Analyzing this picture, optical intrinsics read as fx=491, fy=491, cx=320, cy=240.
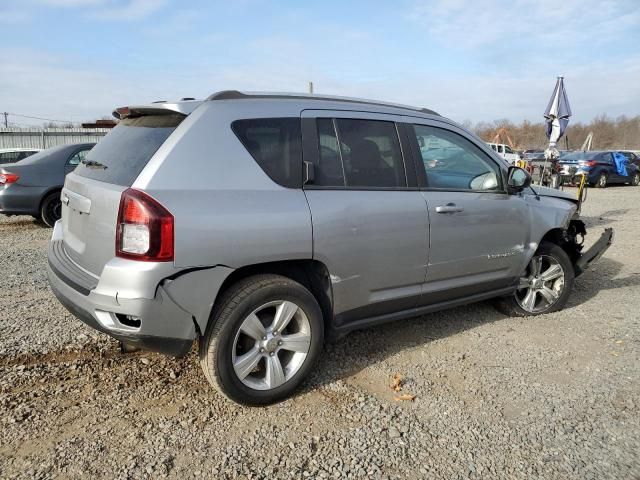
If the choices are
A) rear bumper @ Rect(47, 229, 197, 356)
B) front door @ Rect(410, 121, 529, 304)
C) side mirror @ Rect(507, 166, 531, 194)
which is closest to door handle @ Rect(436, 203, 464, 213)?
front door @ Rect(410, 121, 529, 304)

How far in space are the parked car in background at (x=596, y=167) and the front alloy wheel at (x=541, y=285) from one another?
16969 millimetres

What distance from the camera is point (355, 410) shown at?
2994 millimetres

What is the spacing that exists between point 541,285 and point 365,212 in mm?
2426

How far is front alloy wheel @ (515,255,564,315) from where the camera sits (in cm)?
464

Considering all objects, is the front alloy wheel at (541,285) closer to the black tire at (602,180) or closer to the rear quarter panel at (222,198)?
the rear quarter panel at (222,198)

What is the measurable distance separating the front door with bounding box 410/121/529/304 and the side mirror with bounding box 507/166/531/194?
71mm

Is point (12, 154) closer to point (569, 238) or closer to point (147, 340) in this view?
point (147, 340)

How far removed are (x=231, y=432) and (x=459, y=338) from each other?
2202 millimetres

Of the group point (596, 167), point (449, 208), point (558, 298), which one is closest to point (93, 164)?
point (449, 208)

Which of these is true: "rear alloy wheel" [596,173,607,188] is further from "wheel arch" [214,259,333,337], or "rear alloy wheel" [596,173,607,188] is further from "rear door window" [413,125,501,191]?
"wheel arch" [214,259,333,337]

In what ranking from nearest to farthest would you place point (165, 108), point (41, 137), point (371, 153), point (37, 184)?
point (165, 108) < point (371, 153) < point (37, 184) < point (41, 137)

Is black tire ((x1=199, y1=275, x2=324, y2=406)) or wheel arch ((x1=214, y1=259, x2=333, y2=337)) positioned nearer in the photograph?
black tire ((x1=199, y1=275, x2=324, y2=406))

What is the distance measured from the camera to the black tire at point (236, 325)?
275cm

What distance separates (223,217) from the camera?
8.76 ft
